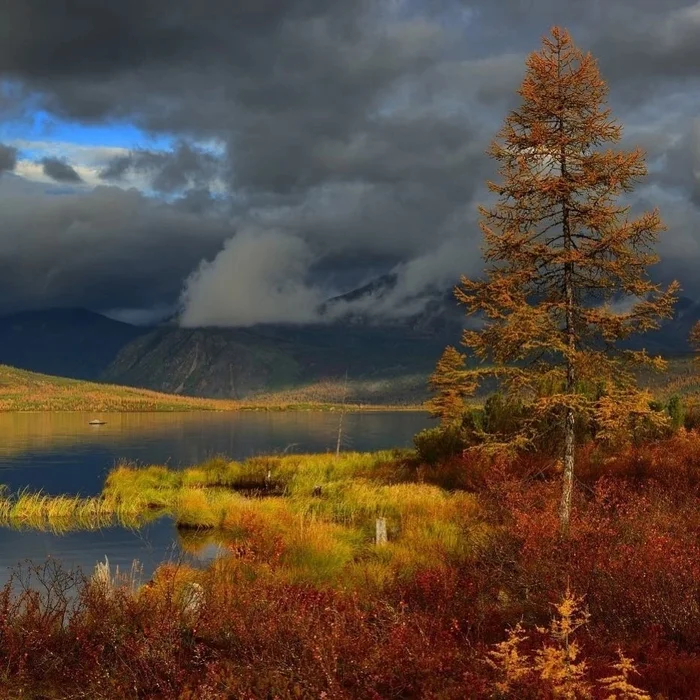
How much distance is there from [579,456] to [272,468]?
2289 centimetres

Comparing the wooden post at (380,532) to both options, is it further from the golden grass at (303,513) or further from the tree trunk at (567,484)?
the tree trunk at (567,484)

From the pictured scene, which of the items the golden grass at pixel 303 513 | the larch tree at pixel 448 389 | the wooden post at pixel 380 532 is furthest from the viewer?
the larch tree at pixel 448 389

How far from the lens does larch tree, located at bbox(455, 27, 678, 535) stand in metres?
16.8

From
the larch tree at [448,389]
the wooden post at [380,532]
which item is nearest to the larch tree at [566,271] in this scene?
the wooden post at [380,532]

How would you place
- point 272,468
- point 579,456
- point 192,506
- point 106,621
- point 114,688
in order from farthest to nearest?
point 272,468 < point 192,506 < point 579,456 < point 106,621 < point 114,688

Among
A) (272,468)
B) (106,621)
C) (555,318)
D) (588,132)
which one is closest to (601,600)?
(106,621)

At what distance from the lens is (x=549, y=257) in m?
17.4

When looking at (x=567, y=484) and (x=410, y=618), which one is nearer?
(x=410, y=618)

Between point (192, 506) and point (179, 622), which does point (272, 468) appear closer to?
point (192, 506)

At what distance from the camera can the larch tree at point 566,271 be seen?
16.8m

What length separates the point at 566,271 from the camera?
17562mm

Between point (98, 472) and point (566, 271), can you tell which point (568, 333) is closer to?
point (566, 271)

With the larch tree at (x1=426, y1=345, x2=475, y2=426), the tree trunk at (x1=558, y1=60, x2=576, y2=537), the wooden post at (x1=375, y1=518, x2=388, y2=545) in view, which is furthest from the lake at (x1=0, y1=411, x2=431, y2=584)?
the larch tree at (x1=426, y1=345, x2=475, y2=426)

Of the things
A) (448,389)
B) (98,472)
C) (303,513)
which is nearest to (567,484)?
(303,513)
